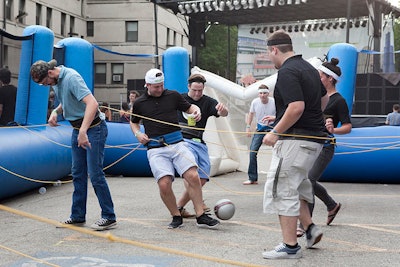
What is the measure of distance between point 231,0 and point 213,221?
19.7m

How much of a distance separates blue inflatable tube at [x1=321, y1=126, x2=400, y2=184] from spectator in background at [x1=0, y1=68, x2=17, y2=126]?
5245mm

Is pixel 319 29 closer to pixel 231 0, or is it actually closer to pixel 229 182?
pixel 231 0

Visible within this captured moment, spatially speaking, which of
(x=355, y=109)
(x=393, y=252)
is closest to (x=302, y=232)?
(x=393, y=252)

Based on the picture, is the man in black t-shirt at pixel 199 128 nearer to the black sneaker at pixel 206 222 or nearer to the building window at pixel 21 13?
the black sneaker at pixel 206 222

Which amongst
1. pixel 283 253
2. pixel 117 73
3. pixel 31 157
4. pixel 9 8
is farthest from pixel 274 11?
pixel 283 253

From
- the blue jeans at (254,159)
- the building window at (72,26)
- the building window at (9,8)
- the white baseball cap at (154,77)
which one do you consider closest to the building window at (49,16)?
the building window at (72,26)

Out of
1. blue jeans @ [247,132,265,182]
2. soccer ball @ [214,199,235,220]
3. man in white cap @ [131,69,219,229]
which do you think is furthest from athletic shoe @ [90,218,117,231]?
blue jeans @ [247,132,265,182]

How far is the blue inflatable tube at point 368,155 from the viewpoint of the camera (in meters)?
11.2

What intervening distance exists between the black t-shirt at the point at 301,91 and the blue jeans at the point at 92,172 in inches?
82.5

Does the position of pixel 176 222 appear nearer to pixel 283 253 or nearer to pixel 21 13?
pixel 283 253

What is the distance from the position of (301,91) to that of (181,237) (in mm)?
2010

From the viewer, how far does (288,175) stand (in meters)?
5.60

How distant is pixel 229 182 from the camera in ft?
38.7

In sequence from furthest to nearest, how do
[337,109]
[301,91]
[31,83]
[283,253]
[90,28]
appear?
[90,28] < [31,83] < [337,109] < [283,253] < [301,91]
